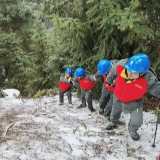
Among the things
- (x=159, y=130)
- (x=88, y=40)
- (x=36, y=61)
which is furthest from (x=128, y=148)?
(x=36, y=61)

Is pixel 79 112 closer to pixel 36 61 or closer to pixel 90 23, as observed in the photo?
pixel 90 23

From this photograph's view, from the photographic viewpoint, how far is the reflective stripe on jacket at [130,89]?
4.80 meters

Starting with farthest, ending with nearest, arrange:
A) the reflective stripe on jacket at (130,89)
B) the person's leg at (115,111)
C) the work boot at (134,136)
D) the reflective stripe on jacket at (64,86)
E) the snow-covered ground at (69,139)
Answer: the reflective stripe on jacket at (64,86)
the person's leg at (115,111)
the work boot at (134,136)
the reflective stripe on jacket at (130,89)
the snow-covered ground at (69,139)

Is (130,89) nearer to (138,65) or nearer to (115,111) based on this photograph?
(138,65)

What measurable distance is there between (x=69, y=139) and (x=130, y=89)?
188 cm

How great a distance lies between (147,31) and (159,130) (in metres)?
2.71

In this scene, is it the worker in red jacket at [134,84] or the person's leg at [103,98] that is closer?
the worker in red jacket at [134,84]

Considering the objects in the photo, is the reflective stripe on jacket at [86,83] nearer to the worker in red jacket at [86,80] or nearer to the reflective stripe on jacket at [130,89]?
the worker in red jacket at [86,80]

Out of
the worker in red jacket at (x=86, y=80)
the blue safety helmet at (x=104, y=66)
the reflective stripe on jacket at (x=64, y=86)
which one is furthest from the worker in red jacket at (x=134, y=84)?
the reflective stripe on jacket at (x=64, y=86)

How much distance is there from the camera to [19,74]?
1803 centimetres

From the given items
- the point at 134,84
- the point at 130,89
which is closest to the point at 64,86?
the point at 130,89

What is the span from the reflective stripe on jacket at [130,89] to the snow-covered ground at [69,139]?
44.7 inches

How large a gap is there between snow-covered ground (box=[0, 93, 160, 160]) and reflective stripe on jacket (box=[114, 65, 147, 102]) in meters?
1.14

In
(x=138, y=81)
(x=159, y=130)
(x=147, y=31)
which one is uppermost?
(x=147, y=31)
